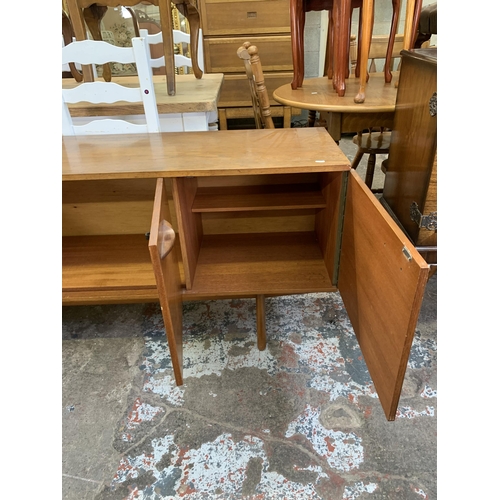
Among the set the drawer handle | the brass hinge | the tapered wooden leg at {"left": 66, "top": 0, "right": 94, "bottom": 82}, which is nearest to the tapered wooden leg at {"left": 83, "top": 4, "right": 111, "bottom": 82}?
the tapered wooden leg at {"left": 66, "top": 0, "right": 94, "bottom": 82}

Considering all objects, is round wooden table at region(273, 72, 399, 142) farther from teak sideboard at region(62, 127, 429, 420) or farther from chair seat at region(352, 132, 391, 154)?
chair seat at region(352, 132, 391, 154)

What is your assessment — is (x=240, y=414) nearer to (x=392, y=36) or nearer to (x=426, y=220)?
(x=426, y=220)

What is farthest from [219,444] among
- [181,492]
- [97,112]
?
[97,112]

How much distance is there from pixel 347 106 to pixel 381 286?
810 mm

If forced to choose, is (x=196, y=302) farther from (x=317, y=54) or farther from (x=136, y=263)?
(x=317, y=54)

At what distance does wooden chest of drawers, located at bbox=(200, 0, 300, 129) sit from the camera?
2.62 metres

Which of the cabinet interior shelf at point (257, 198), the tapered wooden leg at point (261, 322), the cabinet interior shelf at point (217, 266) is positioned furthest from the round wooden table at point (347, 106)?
the tapered wooden leg at point (261, 322)

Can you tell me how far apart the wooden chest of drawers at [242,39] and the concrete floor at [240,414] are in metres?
2.06

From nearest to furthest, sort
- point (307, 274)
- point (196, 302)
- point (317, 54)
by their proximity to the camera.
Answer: point (307, 274) → point (196, 302) → point (317, 54)

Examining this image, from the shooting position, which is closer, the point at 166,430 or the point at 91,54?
the point at 166,430

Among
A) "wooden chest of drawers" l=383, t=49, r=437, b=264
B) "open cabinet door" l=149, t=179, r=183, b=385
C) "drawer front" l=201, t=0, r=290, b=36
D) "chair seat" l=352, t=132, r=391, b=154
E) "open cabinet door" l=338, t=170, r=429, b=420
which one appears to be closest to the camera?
"open cabinet door" l=338, t=170, r=429, b=420

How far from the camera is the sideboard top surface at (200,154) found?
97 centimetres

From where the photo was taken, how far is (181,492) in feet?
3.01

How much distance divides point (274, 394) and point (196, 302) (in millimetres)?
557
